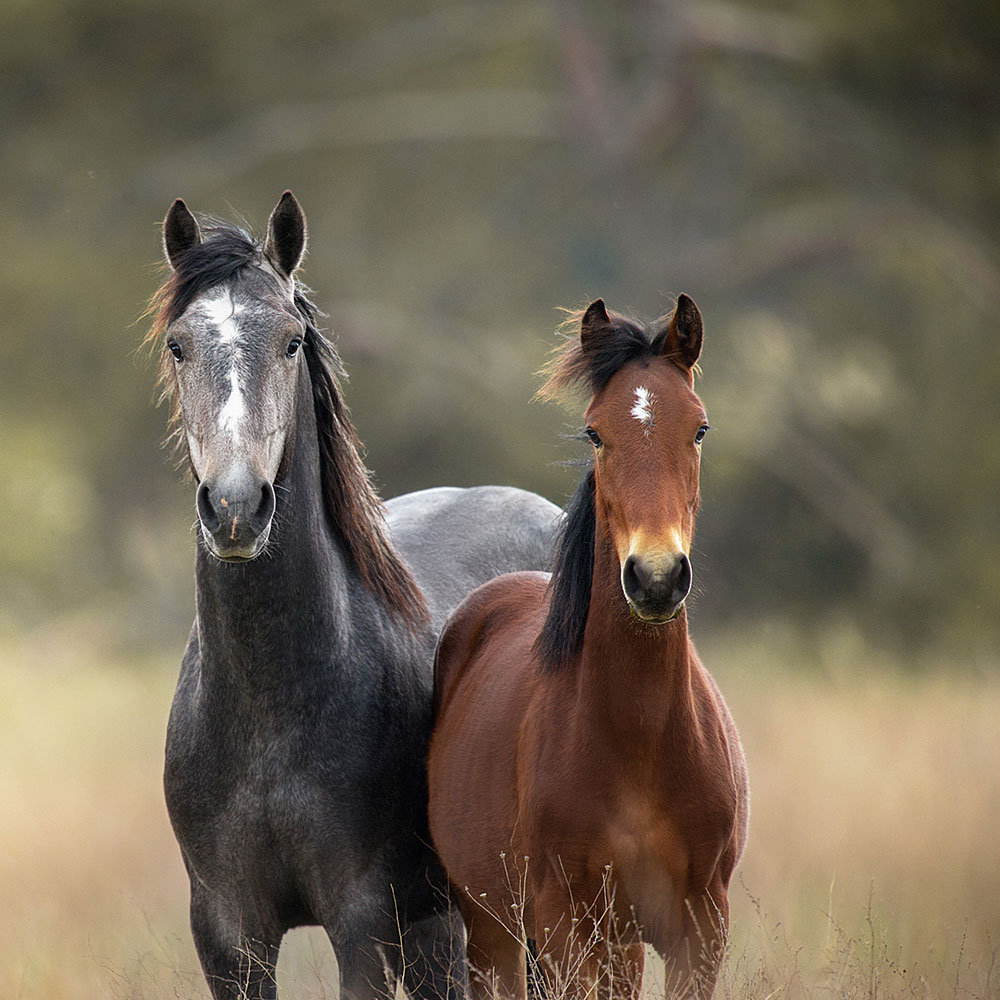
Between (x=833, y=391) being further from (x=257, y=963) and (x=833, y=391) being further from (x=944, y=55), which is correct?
(x=257, y=963)

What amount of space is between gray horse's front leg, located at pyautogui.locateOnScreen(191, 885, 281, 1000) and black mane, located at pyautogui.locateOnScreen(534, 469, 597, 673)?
1071 millimetres

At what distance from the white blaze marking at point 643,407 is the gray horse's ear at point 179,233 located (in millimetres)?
1330

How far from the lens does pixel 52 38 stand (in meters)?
11.9

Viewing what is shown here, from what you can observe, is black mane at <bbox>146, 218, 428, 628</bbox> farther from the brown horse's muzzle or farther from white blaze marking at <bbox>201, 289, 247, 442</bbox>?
the brown horse's muzzle

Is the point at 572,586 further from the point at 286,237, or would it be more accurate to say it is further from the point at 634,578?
the point at 286,237

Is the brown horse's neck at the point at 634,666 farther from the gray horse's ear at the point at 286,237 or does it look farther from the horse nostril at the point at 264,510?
the gray horse's ear at the point at 286,237

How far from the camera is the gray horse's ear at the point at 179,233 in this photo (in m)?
3.68

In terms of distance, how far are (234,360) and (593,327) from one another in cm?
86

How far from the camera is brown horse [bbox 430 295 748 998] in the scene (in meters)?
3.05

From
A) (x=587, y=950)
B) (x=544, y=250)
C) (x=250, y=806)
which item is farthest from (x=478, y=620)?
(x=544, y=250)

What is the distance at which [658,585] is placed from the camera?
2.81 meters

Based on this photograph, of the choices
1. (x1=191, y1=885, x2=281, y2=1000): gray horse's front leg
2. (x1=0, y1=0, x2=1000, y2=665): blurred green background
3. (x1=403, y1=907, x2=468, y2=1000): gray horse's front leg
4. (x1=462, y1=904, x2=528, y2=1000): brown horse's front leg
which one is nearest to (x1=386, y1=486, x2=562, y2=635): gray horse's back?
(x1=403, y1=907, x2=468, y2=1000): gray horse's front leg

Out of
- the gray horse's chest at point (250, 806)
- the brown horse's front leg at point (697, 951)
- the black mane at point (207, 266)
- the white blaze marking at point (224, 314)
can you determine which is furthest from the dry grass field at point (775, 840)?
the black mane at point (207, 266)

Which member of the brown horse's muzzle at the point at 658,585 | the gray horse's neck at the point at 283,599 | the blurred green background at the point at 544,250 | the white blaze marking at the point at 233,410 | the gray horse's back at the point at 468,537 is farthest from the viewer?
the blurred green background at the point at 544,250
